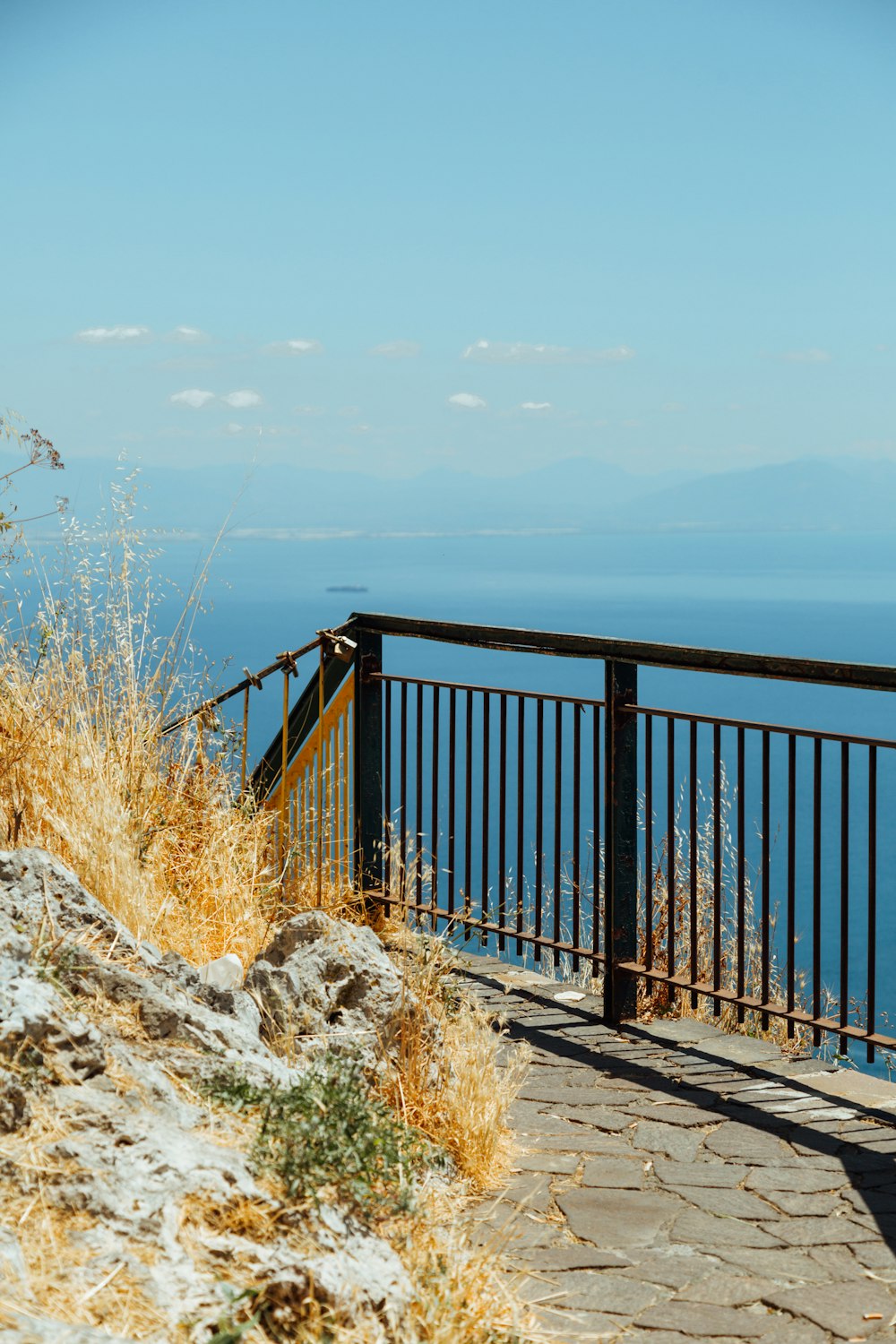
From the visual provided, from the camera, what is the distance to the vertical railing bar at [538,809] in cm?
582

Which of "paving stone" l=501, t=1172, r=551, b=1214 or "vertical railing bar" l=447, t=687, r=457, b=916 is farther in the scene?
"vertical railing bar" l=447, t=687, r=457, b=916

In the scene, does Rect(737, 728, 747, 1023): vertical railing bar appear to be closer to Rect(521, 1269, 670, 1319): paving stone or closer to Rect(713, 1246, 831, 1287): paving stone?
Rect(713, 1246, 831, 1287): paving stone

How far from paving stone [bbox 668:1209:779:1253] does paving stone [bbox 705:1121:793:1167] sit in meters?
0.45

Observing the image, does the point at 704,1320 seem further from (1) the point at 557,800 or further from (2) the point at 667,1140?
(1) the point at 557,800

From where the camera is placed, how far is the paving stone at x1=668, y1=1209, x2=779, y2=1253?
11.3 ft

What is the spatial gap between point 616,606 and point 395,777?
181m

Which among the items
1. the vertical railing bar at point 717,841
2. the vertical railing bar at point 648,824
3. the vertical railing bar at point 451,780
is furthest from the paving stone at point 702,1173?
the vertical railing bar at point 451,780

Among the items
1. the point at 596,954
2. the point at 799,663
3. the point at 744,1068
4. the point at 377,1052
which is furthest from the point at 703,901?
the point at 377,1052

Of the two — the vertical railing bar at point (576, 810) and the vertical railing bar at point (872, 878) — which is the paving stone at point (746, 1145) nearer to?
the vertical railing bar at point (872, 878)

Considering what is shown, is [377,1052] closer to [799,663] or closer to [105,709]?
[799,663]

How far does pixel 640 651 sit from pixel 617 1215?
2284mm

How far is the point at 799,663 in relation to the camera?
464cm

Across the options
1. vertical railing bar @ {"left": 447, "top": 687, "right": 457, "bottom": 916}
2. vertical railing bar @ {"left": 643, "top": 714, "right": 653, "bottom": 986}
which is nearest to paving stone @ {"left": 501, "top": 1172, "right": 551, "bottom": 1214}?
vertical railing bar @ {"left": 643, "top": 714, "right": 653, "bottom": 986}

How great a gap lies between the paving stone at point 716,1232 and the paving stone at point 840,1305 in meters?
0.26
